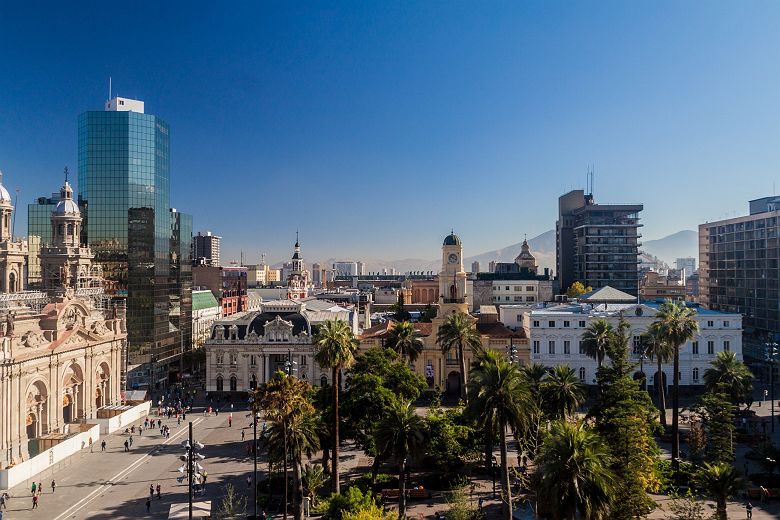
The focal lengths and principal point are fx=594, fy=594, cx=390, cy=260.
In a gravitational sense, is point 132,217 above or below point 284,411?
above

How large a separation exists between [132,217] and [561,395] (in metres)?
76.6

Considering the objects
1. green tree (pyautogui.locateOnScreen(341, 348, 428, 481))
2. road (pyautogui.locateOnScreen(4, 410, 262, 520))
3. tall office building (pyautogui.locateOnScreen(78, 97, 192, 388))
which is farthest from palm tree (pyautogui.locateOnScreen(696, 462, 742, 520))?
tall office building (pyautogui.locateOnScreen(78, 97, 192, 388))

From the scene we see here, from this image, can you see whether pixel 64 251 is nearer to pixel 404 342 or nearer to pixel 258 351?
pixel 258 351

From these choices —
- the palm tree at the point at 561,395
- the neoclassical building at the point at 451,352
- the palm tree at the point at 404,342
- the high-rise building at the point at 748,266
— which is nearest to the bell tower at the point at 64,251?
the neoclassical building at the point at 451,352

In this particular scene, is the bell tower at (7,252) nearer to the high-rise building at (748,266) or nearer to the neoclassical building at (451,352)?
the neoclassical building at (451,352)

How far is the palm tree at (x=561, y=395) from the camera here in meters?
46.6

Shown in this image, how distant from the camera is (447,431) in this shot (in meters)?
44.8

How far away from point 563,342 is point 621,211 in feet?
258

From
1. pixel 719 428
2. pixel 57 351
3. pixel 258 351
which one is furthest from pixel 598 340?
pixel 57 351

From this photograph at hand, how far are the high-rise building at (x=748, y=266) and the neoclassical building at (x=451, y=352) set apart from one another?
48375mm

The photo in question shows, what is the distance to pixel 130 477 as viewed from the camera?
50.2m

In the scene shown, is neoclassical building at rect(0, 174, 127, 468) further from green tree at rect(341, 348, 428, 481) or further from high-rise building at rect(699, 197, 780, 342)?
high-rise building at rect(699, 197, 780, 342)

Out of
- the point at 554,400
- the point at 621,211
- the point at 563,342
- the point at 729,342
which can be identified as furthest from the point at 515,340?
the point at 621,211

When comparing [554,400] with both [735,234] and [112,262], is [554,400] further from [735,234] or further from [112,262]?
[735,234]
